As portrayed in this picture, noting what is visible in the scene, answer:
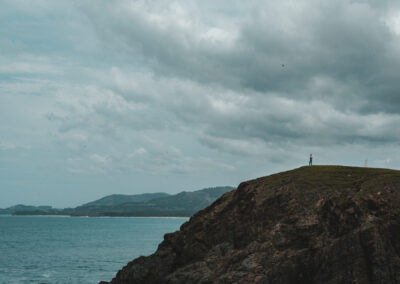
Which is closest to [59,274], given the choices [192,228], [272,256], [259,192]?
[192,228]

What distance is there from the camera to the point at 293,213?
35.4 meters

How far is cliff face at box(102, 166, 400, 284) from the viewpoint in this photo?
1117 inches

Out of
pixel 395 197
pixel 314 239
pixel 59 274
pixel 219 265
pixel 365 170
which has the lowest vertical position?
pixel 59 274

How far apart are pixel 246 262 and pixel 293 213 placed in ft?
21.9

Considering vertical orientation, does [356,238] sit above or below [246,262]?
above

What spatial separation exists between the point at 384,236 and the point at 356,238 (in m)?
2.03

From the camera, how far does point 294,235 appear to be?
3291 cm

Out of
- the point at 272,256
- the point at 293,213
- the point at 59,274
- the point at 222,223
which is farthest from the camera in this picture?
the point at 59,274

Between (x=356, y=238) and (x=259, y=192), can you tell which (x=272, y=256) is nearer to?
(x=356, y=238)

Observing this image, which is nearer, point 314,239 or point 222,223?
point 314,239

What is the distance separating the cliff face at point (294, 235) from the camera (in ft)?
93.0

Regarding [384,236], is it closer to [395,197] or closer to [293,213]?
[395,197]

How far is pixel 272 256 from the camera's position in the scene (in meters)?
31.2

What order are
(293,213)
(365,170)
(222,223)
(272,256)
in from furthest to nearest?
(365,170), (222,223), (293,213), (272,256)
